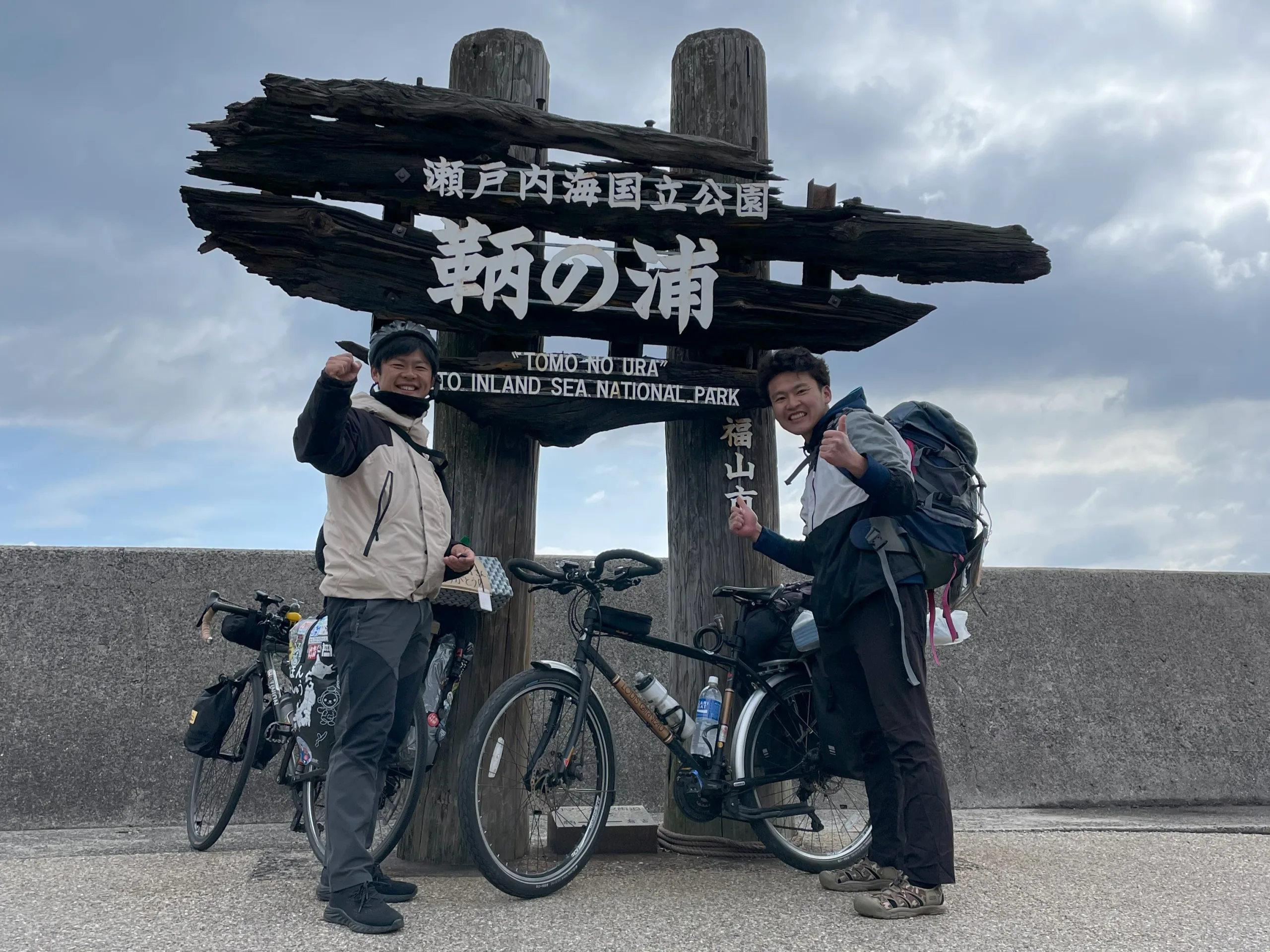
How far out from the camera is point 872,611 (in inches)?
167

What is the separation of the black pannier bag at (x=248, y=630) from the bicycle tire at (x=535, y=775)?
1.64 metres

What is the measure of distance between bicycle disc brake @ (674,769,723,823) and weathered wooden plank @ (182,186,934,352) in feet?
7.08

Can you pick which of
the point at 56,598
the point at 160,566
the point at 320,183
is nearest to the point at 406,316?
the point at 320,183

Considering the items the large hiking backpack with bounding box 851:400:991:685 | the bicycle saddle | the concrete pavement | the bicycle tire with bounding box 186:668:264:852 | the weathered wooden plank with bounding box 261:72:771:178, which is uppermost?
the weathered wooden plank with bounding box 261:72:771:178

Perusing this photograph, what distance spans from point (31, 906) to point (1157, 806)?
21.7 ft

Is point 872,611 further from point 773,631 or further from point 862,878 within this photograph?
point 862,878

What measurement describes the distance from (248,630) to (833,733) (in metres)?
2.99

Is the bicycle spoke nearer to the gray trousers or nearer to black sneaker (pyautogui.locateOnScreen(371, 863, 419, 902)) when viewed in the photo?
black sneaker (pyautogui.locateOnScreen(371, 863, 419, 902))

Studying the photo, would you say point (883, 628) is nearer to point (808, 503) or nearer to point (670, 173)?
point (808, 503)

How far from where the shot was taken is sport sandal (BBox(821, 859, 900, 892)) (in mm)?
4379

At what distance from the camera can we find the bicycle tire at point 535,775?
407cm

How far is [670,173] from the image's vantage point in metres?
5.42

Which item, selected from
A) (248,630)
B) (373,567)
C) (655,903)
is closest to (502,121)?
(373,567)

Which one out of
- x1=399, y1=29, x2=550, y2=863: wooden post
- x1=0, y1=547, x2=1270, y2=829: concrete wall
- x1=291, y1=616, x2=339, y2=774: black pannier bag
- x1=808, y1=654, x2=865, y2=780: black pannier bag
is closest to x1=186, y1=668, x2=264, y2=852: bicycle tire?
x1=0, y1=547, x2=1270, y2=829: concrete wall
